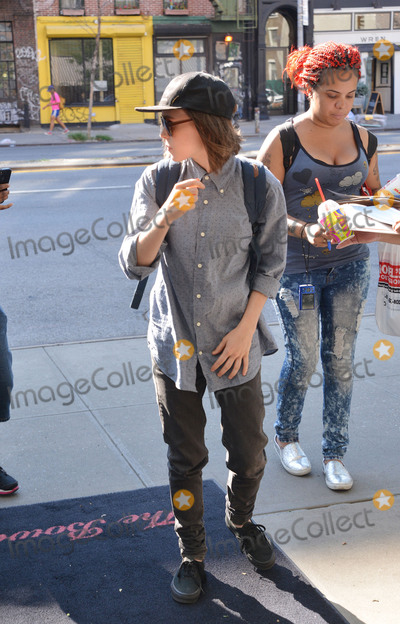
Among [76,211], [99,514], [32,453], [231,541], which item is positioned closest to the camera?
[231,541]

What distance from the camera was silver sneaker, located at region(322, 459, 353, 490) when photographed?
3.67 m

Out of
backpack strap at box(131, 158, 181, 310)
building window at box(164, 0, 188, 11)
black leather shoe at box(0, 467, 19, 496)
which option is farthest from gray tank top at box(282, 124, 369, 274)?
building window at box(164, 0, 188, 11)

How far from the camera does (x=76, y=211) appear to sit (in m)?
11.4

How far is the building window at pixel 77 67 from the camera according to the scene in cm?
2920

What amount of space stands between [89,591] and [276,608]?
71 centimetres

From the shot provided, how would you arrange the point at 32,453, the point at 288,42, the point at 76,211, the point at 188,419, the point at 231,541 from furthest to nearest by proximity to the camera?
the point at 288,42, the point at 76,211, the point at 32,453, the point at 231,541, the point at 188,419

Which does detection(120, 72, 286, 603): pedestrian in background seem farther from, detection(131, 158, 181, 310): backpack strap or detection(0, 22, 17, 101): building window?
detection(0, 22, 17, 101): building window

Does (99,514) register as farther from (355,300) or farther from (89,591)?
(355,300)

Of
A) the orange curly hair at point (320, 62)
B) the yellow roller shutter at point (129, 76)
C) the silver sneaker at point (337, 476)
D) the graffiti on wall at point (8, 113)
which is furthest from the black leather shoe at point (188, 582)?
the graffiti on wall at point (8, 113)

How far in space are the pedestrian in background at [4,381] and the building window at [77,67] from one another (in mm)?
27354

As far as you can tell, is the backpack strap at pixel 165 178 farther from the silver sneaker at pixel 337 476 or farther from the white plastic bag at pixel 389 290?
the silver sneaker at pixel 337 476

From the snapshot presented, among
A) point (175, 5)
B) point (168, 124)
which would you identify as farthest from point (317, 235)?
point (175, 5)

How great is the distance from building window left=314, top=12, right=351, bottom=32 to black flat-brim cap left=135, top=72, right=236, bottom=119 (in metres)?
35.1

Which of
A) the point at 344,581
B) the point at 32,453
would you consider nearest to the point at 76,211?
the point at 32,453
